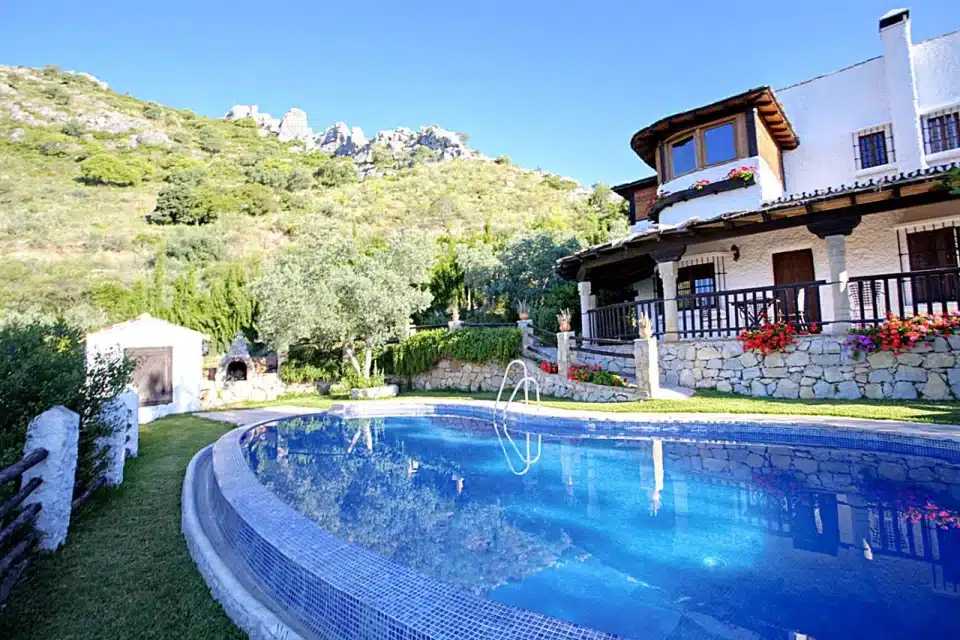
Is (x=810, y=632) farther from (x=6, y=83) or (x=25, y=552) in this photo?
(x=6, y=83)

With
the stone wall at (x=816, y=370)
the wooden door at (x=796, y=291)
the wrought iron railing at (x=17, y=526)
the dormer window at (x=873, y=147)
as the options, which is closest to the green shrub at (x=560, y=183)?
the dormer window at (x=873, y=147)

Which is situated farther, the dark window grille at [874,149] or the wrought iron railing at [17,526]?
the dark window grille at [874,149]

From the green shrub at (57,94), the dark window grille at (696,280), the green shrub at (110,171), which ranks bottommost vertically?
the dark window grille at (696,280)

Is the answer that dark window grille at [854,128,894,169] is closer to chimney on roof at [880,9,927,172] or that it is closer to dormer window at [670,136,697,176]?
chimney on roof at [880,9,927,172]

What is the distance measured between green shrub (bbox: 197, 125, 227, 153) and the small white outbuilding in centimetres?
4949

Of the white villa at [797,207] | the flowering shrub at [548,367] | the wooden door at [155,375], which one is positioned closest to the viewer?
the white villa at [797,207]

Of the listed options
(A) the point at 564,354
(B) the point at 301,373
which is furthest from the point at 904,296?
(B) the point at 301,373

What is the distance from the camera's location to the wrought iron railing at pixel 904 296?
28.0ft

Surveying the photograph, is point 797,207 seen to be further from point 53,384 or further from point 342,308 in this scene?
point 342,308

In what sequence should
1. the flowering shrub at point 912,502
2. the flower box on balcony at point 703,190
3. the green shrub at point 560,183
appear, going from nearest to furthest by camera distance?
the flowering shrub at point 912,502
the flower box on balcony at point 703,190
the green shrub at point 560,183

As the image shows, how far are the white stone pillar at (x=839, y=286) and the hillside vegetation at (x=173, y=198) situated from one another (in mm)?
10606

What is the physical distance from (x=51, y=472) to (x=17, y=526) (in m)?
0.57

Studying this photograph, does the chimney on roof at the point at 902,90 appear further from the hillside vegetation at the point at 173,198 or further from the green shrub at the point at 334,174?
the green shrub at the point at 334,174

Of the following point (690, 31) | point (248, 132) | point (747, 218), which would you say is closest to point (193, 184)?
point (248, 132)
